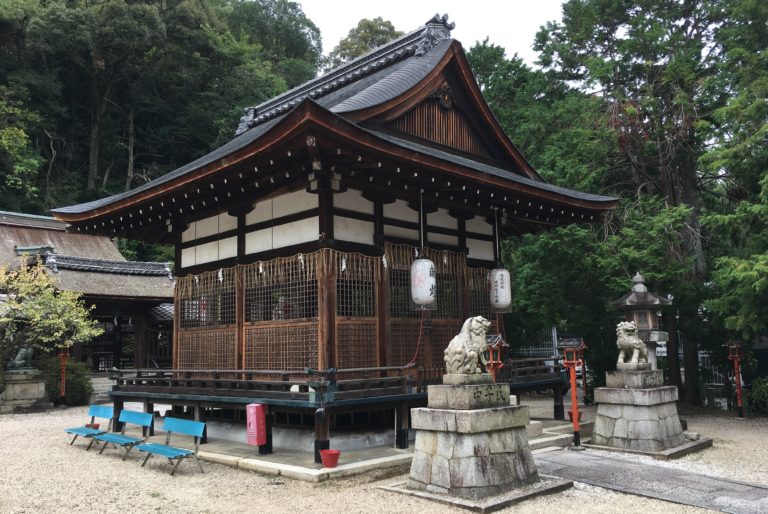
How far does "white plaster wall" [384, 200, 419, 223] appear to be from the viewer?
37.2 ft

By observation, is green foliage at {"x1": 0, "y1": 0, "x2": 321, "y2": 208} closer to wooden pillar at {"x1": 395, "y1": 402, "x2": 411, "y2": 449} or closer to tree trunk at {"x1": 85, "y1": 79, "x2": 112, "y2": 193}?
tree trunk at {"x1": 85, "y1": 79, "x2": 112, "y2": 193}

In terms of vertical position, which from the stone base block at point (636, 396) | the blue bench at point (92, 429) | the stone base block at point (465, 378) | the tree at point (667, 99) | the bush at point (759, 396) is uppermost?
the tree at point (667, 99)

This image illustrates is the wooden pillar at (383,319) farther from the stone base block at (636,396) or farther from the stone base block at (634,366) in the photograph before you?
the stone base block at (634,366)

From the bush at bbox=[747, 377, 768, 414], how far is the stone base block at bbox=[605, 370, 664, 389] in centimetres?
700

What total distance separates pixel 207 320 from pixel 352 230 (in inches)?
161

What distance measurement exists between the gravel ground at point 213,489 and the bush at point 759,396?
5.27m

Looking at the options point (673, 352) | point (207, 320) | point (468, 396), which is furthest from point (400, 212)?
point (673, 352)

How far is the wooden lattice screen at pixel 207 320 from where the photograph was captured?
1175 centimetres

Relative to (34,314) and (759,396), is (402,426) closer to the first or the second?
(759,396)

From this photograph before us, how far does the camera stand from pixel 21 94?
3350 centimetres

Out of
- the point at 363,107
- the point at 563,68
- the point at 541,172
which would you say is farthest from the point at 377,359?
the point at 563,68

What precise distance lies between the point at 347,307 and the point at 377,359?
109cm

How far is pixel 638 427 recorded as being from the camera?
34.0ft

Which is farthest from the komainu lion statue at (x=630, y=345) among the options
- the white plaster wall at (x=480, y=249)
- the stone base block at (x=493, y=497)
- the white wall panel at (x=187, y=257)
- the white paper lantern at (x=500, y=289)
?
the white wall panel at (x=187, y=257)
